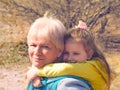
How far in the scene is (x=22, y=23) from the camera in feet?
44.0

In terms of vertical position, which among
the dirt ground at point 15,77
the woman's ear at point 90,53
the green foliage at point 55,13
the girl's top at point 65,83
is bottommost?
the dirt ground at point 15,77

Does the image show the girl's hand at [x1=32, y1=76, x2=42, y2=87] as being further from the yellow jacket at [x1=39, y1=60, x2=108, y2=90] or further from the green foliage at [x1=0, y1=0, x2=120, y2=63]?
the green foliage at [x1=0, y1=0, x2=120, y2=63]

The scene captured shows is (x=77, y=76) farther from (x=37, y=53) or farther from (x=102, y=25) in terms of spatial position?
(x=102, y=25)

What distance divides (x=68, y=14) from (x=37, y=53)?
10.5 m

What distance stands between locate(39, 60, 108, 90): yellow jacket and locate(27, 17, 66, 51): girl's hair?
0.42 feet

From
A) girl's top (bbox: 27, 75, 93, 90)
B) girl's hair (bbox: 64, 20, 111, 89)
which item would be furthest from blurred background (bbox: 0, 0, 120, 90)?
girl's top (bbox: 27, 75, 93, 90)

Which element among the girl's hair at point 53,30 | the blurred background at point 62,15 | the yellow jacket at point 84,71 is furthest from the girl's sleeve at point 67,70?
the blurred background at point 62,15

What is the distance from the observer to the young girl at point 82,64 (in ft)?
7.06

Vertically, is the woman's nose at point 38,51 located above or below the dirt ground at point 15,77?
above

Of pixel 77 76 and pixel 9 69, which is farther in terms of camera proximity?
pixel 9 69

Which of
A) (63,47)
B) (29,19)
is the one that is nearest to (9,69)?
(29,19)

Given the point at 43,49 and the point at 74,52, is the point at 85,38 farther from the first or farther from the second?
the point at 43,49

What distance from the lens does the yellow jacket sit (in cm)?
214

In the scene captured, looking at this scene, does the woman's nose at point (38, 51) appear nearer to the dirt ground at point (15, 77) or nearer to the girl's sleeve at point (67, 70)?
the girl's sleeve at point (67, 70)
